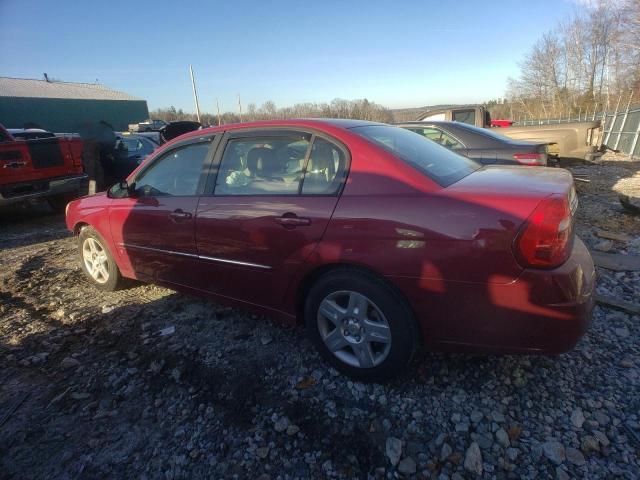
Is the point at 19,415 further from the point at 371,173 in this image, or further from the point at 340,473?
the point at 371,173

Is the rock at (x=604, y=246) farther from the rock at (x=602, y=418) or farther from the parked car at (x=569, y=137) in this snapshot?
the parked car at (x=569, y=137)

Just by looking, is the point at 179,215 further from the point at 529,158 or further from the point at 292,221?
the point at 529,158

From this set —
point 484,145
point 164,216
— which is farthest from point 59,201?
point 484,145

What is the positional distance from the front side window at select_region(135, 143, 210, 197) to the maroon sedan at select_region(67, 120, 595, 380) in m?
0.01

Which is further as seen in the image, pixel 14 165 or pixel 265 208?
pixel 14 165

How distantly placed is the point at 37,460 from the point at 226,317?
154 cm

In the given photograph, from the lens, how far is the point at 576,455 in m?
1.81

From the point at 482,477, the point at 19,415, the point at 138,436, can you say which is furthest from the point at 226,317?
the point at 482,477

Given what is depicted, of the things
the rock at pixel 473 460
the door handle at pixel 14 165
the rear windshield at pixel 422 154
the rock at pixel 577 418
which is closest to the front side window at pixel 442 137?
the rear windshield at pixel 422 154

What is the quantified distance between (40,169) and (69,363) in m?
5.87

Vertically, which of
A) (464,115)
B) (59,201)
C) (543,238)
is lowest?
(59,201)

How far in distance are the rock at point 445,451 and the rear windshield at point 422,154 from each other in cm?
138

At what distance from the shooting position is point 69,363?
278cm

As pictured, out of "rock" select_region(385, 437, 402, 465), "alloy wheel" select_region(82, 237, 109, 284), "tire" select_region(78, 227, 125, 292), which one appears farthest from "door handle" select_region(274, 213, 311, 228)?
"alloy wheel" select_region(82, 237, 109, 284)
